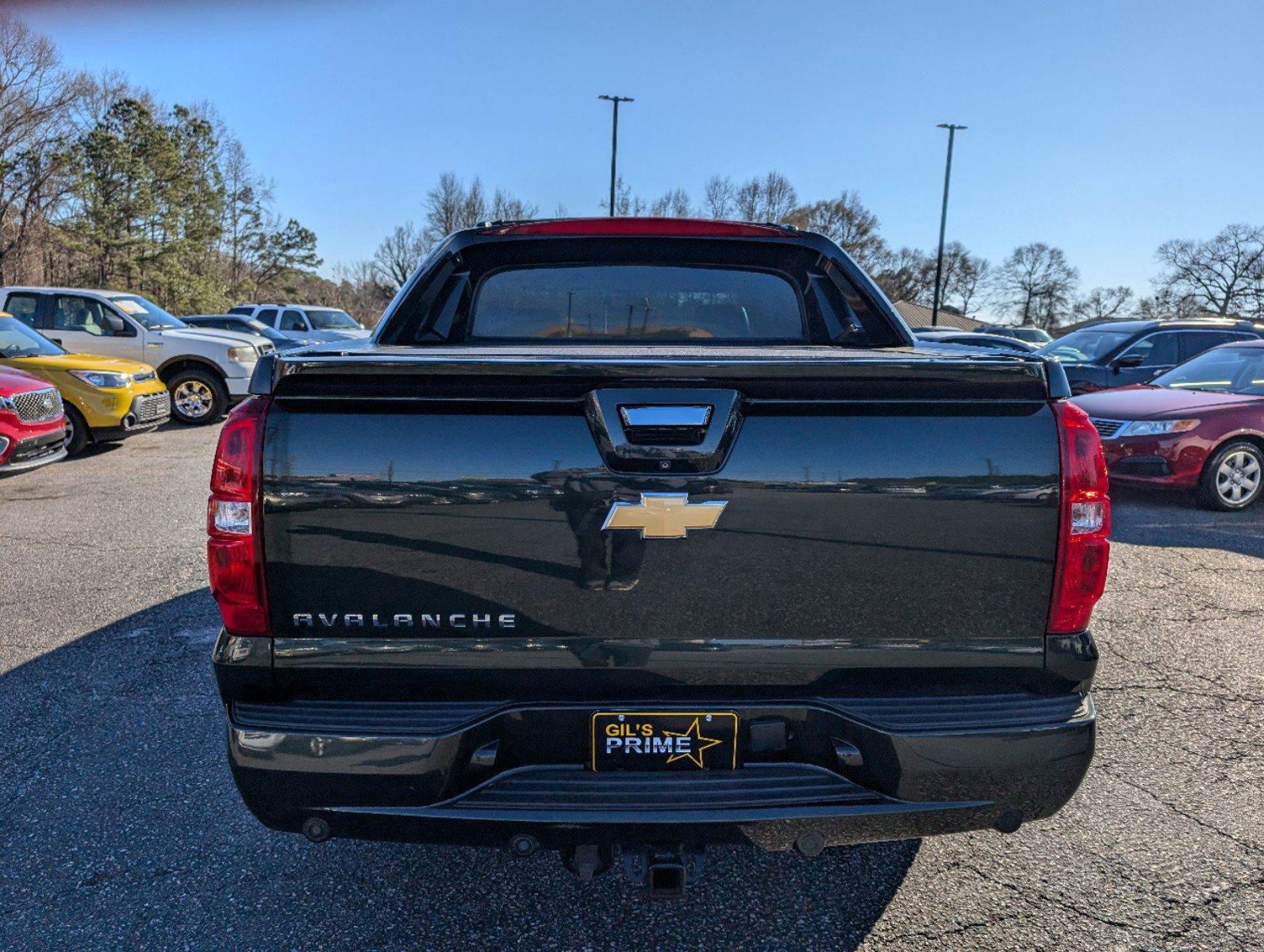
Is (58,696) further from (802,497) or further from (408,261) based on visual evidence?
(408,261)

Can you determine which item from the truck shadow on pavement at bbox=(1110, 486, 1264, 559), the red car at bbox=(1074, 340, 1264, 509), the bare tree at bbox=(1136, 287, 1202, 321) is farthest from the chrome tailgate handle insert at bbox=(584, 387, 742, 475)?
the bare tree at bbox=(1136, 287, 1202, 321)

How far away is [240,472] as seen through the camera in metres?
1.93

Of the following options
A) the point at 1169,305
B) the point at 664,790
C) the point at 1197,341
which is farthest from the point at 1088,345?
the point at 1169,305

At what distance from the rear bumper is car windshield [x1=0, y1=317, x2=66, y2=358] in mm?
10403

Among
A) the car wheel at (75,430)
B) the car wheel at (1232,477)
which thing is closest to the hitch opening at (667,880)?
the car wheel at (1232,477)

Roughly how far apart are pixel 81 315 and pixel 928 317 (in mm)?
61115

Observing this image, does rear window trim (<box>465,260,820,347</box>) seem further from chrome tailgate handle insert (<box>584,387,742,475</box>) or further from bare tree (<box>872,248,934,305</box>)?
bare tree (<box>872,248,934,305</box>)

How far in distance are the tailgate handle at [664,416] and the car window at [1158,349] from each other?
496 inches

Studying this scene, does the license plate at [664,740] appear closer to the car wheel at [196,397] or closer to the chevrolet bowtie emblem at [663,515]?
the chevrolet bowtie emblem at [663,515]

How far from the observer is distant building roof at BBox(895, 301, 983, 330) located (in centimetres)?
6304

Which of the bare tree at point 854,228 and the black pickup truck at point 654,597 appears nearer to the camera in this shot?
the black pickup truck at point 654,597

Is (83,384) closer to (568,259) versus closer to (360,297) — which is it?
(568,259)

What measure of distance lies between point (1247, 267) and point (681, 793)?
81.9 meters

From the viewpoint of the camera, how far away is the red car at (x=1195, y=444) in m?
8.30
